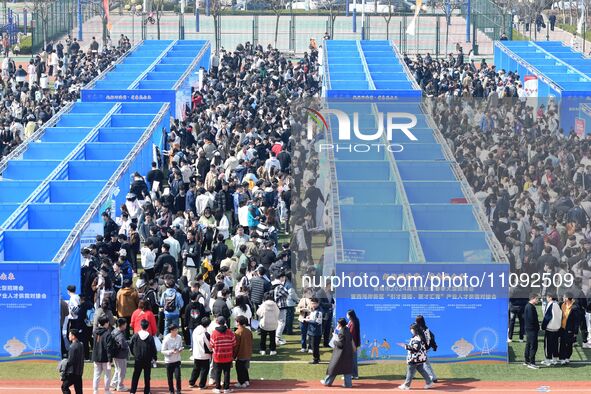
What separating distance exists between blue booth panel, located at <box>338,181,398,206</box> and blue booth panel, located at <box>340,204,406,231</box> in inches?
16.5

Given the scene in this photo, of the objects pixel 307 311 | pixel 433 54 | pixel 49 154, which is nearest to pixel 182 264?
pixel 307 311

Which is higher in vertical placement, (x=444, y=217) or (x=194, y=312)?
(x=444, y=217)

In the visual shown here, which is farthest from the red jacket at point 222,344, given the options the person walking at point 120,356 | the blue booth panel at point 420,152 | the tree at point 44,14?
the tree at point 44,14

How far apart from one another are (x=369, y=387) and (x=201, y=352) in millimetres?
2640

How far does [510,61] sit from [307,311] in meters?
29.7

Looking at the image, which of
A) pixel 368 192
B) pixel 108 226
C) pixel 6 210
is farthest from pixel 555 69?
pixel 6 210

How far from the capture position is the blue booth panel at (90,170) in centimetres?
3303

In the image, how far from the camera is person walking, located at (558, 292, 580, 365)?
24.3 meters

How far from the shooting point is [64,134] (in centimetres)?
3678

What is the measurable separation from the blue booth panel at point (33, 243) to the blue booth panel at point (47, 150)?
7971 millimetres

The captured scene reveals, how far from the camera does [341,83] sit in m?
42.9

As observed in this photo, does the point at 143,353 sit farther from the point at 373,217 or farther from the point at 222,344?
the point at 373,217

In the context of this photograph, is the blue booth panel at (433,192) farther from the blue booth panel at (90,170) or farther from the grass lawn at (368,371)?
the blue booth panel at (90,170)

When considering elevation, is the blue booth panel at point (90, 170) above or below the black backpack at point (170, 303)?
above
